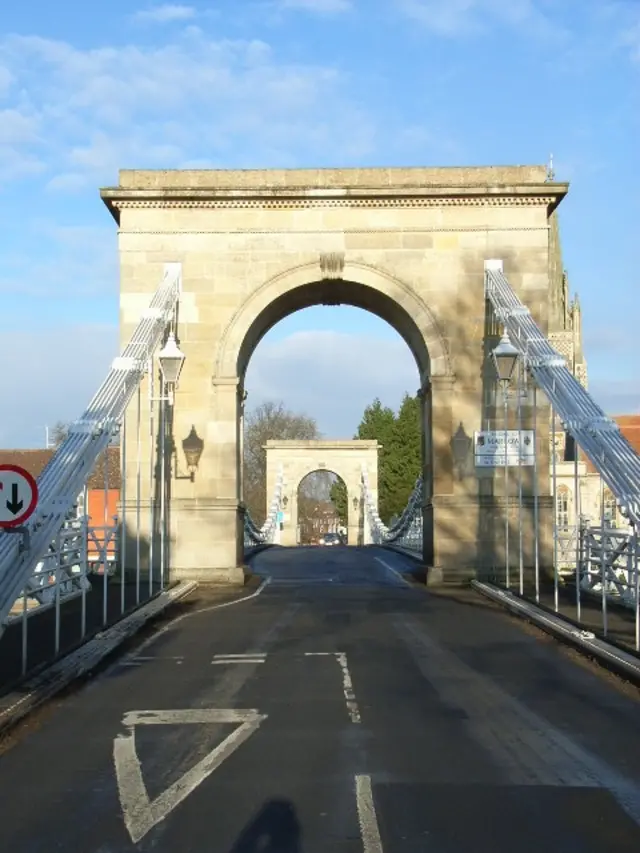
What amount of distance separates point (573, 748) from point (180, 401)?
44.9 feet

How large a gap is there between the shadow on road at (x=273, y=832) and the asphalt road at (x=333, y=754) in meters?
0.01

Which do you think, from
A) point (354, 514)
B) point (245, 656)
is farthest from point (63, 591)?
point (354, 514)

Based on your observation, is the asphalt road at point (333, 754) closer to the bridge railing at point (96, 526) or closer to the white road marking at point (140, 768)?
the white road marking at point (140, 768)

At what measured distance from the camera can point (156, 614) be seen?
14.1m


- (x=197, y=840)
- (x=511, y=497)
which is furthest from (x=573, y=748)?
(x=511, y=497)

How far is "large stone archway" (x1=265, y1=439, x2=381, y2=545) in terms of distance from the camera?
57.5m

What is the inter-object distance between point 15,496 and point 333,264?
12.0 m

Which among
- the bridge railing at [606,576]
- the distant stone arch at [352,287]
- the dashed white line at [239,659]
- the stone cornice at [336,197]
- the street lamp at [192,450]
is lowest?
the dashed white line at [239,659]

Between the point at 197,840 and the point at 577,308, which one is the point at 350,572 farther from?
the point at 577,308

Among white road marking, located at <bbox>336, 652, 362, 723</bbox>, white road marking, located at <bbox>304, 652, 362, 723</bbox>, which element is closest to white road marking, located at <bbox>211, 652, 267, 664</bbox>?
white road marking, located at <bbox>304, 652, 362, 723</bbox>

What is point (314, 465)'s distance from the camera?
191 feet

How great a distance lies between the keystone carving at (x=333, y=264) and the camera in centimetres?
1948

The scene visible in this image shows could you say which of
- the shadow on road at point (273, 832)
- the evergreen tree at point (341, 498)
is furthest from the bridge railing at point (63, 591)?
the evergreen tree at point (341, 498)

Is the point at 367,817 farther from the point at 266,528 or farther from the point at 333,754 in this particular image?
the point at 266,528
